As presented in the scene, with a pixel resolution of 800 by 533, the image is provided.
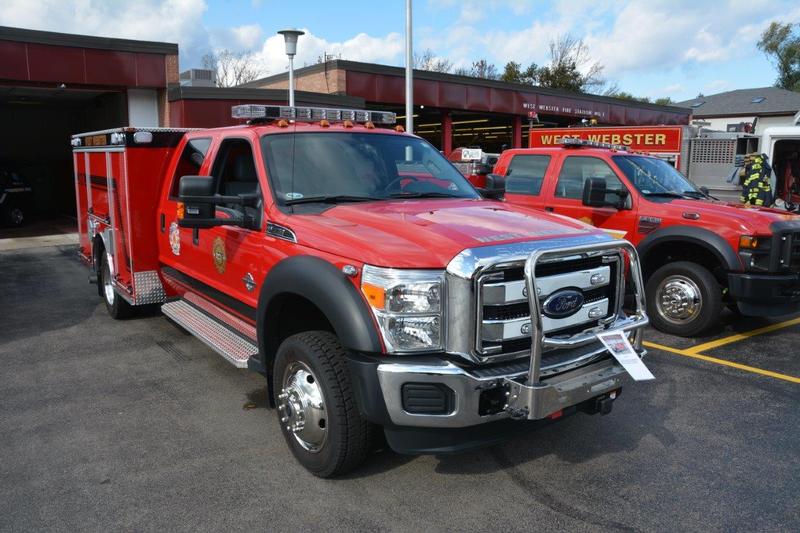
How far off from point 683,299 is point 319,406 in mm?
4724

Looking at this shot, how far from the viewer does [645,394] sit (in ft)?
16.9

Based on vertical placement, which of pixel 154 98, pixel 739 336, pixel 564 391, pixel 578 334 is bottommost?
pixel 739 336

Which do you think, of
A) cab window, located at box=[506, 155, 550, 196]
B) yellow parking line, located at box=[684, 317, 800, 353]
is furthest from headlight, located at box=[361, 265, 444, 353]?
cab window, located at box=[506, 155, 550, 196]

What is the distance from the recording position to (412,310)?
125 inches

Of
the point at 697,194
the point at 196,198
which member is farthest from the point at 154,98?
the point at 196,198

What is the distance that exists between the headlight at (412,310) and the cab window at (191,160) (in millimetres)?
2864

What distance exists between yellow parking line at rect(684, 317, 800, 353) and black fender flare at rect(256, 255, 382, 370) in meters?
4.41

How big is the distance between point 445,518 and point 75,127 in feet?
85.0

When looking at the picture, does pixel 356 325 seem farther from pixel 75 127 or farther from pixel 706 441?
pixel 75 127

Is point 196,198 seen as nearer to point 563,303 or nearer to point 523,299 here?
point 523,299

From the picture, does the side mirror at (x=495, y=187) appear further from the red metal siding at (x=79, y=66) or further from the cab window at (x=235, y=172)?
the red metal siding at (x=79, y=66)

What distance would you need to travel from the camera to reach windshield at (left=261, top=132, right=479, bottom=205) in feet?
14.3

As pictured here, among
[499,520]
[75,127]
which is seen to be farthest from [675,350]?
[75,127]

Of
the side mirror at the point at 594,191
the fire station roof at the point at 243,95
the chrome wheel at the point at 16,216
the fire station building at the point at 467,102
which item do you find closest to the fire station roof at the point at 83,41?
the fire station roof at the point at 243,95
